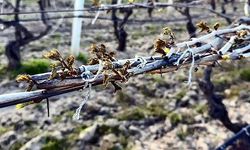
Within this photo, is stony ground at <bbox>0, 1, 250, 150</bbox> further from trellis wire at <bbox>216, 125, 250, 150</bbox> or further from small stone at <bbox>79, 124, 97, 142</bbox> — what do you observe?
trellis wire at <bbox>216, 125, 250, 150</bbox>

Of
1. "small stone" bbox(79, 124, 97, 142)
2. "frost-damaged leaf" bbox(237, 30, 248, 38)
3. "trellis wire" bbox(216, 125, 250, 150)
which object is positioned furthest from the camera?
"small stone" bbox(79, 124, 97, 142)

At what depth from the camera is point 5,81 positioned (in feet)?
17.1

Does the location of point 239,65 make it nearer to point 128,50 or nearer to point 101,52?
point 128,50

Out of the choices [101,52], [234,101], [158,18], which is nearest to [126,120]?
[234,101]

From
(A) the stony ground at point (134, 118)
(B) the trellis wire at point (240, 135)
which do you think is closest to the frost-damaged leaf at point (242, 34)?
(B) the trellis wire at point (240, 135)

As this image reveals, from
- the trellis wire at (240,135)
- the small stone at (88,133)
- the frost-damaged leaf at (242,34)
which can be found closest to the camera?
the frost-damaged leaf at (242,34)

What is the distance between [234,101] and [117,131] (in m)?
1.39

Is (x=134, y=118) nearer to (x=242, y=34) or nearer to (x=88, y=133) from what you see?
(x=88, y=133)

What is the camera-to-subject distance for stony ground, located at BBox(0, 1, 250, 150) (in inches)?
161

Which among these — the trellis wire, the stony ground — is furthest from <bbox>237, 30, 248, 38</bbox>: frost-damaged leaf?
the stony ground

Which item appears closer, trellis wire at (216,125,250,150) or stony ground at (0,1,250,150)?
trellis wire at (216,125,250,150)

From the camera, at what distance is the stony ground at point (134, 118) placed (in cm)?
408

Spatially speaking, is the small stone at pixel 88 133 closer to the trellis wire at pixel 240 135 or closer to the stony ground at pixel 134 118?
the stony ground at pixel 134 118

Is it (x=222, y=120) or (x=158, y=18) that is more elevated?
(x=158, y=18)
